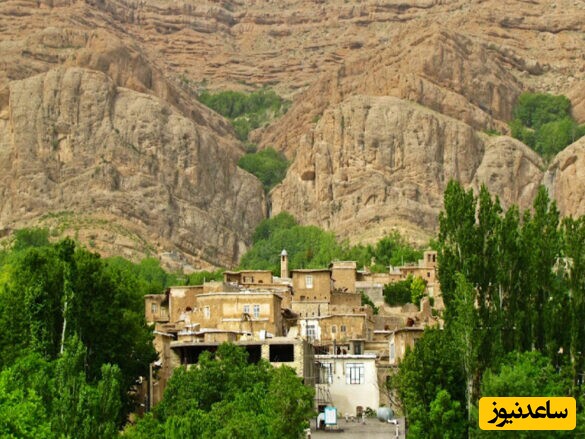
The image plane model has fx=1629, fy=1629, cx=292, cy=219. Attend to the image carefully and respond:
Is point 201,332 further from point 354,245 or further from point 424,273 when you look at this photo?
point 354,245

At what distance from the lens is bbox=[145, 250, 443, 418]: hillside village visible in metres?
80.4

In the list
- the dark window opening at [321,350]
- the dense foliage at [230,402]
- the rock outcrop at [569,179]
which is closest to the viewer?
the dense foliage at [230,402]

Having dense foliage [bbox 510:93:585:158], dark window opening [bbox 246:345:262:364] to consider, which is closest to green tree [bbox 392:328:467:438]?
dark window opening [bbox 246:345:262:364]

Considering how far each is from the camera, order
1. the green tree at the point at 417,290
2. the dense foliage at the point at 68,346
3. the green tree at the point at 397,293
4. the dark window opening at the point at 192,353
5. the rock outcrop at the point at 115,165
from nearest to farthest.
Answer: the dense foliage at the point at 68,346 → the dark window opening at the point at 192,353 → the green tree at the point at 397,293 → the green tree at the point at 417,290 → the rock outcrop at the point at 115,165

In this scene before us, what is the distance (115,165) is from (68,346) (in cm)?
10280

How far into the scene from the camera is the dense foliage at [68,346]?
61906mm

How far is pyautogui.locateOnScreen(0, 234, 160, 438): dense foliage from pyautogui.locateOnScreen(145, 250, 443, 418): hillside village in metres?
2.90

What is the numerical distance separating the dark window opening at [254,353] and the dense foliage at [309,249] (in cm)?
4743

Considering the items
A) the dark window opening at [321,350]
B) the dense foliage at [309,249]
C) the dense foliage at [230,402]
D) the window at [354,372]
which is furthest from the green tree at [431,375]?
the dense foliage at [309,249]

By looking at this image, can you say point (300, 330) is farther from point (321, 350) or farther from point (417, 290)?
point (417, 290)

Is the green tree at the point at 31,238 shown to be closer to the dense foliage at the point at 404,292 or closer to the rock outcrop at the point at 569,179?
the dense foliage at the point at 404,292

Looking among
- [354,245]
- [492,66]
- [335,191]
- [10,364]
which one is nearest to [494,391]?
[10,364]

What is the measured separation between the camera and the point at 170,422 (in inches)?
2495

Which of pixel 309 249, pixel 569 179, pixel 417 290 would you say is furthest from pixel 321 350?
pixel 569 179
